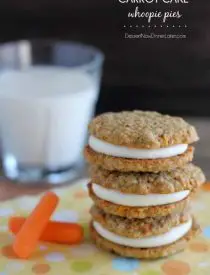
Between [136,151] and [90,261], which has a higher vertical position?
[136,151]

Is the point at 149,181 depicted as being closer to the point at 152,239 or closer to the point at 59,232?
the point at 152,239

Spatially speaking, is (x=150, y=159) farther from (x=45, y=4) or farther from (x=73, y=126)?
(x=45, y=4)

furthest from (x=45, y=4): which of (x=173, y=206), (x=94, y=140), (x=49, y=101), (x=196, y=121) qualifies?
(x=173, y=206)

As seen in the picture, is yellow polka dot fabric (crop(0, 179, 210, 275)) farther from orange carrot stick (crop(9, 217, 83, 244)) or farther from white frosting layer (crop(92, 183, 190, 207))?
white frosting layer (crop(92, 183, 190, 207))

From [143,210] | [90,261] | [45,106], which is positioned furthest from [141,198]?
[45,106]

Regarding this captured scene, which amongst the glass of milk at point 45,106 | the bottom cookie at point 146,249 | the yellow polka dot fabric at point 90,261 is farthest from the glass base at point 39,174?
the bottom cookie at point 146,249

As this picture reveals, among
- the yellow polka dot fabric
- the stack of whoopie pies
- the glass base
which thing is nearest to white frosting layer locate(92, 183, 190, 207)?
the stack of whoopie pies
